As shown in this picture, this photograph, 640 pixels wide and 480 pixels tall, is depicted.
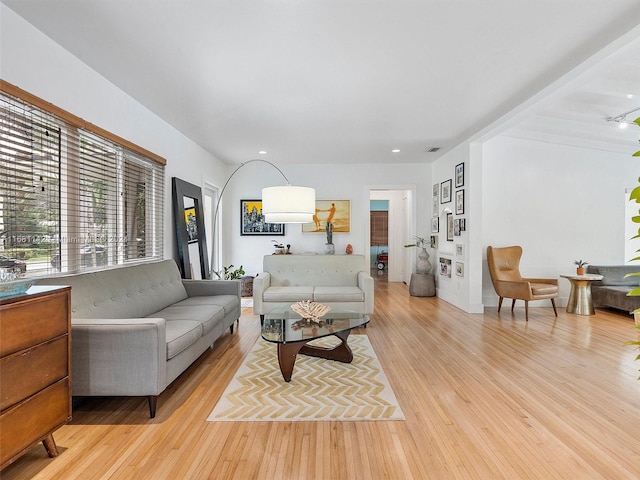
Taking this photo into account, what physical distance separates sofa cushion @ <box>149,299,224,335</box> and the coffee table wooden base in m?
0.76

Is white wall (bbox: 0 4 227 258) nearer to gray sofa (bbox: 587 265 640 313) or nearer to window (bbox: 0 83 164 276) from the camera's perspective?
window (bbox: 0 83 164 276)

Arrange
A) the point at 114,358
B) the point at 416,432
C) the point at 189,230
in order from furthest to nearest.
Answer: the point at 189,230, the point at 114,358, the point at 416,432

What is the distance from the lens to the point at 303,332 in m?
2.92

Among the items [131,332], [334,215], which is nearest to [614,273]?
[334,215]

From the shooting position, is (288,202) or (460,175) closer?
(288,202)

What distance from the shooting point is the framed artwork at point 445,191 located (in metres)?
6.02

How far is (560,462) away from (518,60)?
2792 millimetres

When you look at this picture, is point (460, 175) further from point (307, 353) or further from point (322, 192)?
point (307, 353)

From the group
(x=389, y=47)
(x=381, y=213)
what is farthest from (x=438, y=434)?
(x=381, y=213)

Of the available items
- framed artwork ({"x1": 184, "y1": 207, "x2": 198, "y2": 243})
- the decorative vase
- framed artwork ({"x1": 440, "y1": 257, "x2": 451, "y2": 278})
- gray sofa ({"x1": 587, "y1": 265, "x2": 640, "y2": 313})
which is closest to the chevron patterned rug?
framed artwork ({"x1": 184, "y1": 207, "x2": 198, "y2": 243})

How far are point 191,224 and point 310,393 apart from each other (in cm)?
335

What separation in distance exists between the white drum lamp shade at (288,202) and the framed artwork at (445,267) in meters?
3.44

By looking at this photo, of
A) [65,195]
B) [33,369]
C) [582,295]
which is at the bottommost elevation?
[582,295]

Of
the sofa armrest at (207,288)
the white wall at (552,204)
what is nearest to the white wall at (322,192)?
the white wall at (552,204)
